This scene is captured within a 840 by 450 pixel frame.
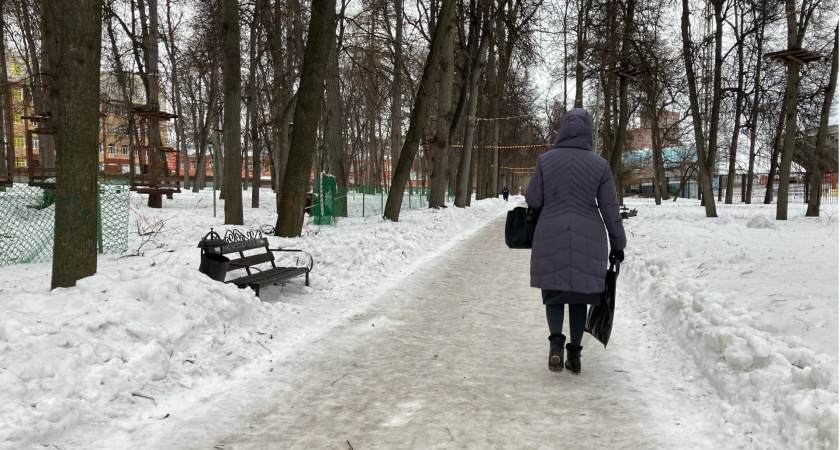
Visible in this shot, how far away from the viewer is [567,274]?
3855 mm

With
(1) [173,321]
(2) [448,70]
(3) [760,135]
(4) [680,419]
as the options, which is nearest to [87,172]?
(1) [173,321]

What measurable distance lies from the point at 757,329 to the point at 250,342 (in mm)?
3898

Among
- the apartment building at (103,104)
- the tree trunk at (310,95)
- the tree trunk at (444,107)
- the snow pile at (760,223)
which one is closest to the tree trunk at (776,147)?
the snow pile at (760,223)

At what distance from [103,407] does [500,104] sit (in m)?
29.5

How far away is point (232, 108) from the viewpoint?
38.8 feet

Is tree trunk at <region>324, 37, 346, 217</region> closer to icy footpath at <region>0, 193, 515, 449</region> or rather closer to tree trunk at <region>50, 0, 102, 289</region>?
icy footpath at <region>0, 193, 515, 449</region>

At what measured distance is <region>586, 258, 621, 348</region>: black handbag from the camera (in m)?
4.03

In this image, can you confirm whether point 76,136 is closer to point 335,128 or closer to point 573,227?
point 573,227

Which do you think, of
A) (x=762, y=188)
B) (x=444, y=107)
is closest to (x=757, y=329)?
(x=444, y=107)

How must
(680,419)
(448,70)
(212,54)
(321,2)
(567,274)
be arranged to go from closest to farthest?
(680,419) → (567,274) → (321,2) → (212,54) → (448,70)

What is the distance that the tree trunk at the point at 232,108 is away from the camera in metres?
11.1

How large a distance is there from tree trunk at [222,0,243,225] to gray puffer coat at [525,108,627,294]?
29.9 feet

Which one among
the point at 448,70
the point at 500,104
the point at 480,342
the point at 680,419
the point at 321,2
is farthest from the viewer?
the point at 500,104

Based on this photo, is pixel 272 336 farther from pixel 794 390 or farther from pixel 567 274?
pixel 794 390
